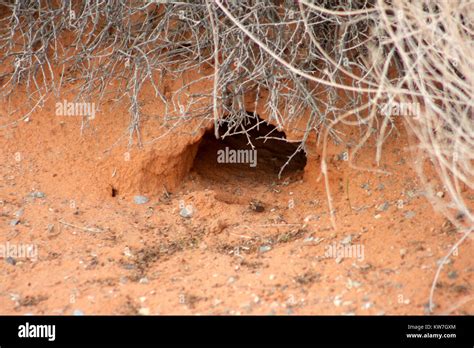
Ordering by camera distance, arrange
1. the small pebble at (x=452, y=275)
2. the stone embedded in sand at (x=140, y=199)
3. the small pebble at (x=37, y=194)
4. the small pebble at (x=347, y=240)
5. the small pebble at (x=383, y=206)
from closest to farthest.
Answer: the small pebble at (x=452, y=275), the small pebble at (x=347, y=240), the small pebble at (x=383, y=206), the small pebble at (x=37, y=194), the stone embedded in sand at (x=140, y=199)

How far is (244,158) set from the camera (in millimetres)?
5715

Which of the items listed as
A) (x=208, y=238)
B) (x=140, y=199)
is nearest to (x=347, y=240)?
→ (x=208, y=238)

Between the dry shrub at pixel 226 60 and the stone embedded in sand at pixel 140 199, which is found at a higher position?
the dry shrub at pixel 226 60

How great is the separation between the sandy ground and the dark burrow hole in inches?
3.5

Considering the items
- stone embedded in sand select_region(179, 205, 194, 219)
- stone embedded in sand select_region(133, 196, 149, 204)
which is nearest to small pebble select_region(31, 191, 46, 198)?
stone embedded in sand select_region(133, 196, 149, 204)

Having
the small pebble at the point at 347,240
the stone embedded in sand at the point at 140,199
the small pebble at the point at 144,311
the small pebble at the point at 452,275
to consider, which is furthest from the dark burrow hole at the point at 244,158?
the small pebble at the point at 452,275

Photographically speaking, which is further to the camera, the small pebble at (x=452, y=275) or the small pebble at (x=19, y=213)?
the small pebble at (x=19, y=213)

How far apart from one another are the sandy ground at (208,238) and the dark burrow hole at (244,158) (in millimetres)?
89

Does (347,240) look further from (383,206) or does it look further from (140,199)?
(140,199)

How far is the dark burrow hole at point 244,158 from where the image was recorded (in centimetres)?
527

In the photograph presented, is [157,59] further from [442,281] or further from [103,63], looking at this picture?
[442,281]

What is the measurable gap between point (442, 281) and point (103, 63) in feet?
9.17

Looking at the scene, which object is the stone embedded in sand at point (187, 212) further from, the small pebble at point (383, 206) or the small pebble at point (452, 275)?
the small pebble at point (452, 275)

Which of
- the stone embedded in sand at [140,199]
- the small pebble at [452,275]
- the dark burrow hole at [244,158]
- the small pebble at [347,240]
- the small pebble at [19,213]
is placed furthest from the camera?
the dark burrow hole at [244,158]
